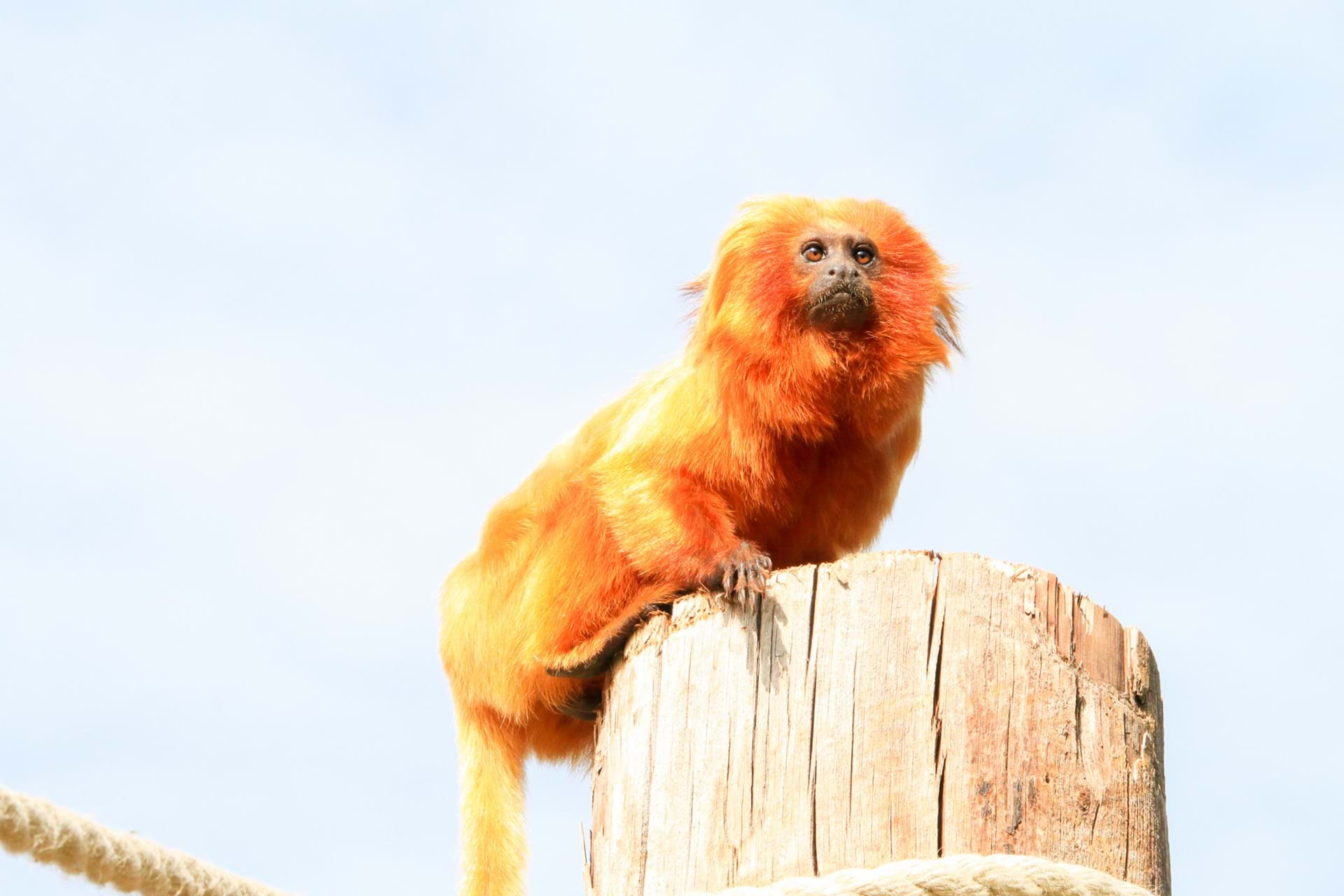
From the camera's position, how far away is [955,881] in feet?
13.4

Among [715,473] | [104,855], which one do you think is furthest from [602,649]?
[104,855]

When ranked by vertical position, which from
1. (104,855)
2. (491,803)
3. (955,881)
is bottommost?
(104,855)

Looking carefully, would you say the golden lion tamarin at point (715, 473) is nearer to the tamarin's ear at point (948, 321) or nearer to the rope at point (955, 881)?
the tamarin's ear at point (948, 321)

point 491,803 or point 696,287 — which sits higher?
point 696,287

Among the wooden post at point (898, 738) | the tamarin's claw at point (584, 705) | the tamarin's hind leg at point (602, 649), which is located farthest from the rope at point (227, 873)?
the tamarin's claw at point (584, 705)

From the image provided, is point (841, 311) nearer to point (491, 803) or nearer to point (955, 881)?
point (491, 803)

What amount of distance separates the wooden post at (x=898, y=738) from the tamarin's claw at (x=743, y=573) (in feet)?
0.84

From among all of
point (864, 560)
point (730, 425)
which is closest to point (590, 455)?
point (730, 425)

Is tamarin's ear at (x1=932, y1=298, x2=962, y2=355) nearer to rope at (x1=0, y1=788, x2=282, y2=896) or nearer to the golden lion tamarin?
the golden lion tamarin

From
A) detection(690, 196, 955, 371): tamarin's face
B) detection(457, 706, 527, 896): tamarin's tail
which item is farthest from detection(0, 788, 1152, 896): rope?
detection(690, 196, 955, 371): tamarin's face

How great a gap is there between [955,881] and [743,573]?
4.86 feet

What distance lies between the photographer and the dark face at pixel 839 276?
6637 mm

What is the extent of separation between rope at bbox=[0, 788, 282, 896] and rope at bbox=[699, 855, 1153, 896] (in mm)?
1332

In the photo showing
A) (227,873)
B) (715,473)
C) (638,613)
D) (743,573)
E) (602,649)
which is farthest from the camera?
(715,473)
